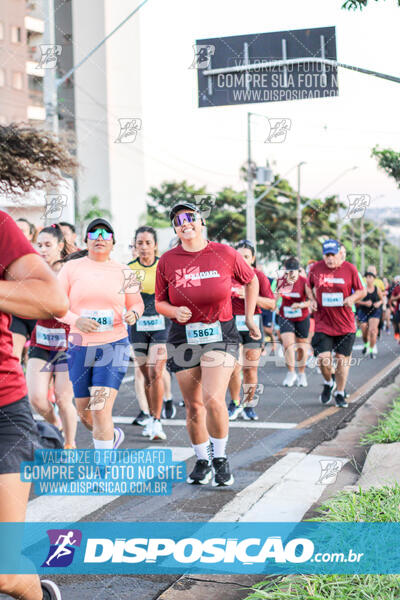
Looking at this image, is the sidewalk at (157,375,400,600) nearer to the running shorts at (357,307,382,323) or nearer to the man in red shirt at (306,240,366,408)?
the man in red shirt at (306,240,366,408)

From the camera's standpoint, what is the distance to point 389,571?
133 inches

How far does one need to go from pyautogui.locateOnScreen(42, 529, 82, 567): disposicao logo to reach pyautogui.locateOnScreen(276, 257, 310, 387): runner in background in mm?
7349

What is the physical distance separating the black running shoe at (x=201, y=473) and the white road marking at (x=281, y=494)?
0.40 m

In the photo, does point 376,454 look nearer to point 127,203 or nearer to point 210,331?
point 210,331

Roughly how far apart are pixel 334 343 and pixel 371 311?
771 cm

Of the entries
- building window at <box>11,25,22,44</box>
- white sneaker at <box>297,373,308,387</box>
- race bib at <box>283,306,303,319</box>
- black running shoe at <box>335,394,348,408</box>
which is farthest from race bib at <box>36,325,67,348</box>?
building window at <box>11,25,22,44</box>

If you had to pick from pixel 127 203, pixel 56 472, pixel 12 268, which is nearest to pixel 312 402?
pixel 56 472

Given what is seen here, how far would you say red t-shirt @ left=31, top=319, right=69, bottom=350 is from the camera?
21.7ft

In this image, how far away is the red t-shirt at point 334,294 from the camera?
379 inches

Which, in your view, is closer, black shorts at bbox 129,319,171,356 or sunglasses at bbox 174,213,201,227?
sunglasses at bbox 174,213,201,227

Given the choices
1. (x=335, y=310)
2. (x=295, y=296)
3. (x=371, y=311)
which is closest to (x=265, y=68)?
(x=335, y=310)

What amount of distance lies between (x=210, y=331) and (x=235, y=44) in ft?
10.6

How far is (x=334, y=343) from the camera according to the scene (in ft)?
32.4

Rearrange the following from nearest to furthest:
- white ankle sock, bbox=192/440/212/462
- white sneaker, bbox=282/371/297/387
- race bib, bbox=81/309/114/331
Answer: white ankle sock, bbox=192/440/212/462 → race bib, bbox=81/309/114/331 → white sneaker, bbox=282/371/297/387
